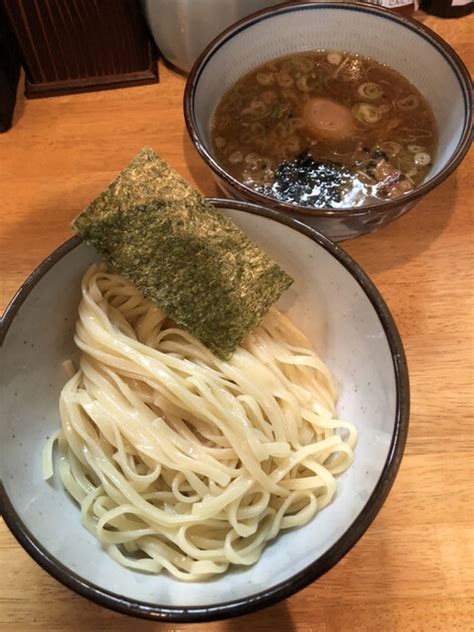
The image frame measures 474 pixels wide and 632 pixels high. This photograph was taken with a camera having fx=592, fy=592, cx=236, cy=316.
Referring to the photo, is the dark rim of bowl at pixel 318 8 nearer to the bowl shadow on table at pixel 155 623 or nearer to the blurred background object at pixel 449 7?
the blurred background object at pixel 449 7

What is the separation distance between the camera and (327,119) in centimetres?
153

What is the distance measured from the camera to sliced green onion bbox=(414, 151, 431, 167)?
1.44 meters

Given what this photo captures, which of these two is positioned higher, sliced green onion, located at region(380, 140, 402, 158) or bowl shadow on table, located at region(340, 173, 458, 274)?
sliced green onion, located at region(380, 140, 402, 158)

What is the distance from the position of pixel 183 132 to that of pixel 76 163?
0.30 m

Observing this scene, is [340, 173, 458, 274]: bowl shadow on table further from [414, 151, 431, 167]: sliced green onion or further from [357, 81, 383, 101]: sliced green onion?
[357, 81, 383, 101]: sliced green onion

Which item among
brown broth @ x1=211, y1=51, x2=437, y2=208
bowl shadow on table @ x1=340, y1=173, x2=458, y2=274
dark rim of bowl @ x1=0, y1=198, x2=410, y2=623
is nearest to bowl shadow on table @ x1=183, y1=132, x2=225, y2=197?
brown broth @ x1=211, y1=51, x2=437, y2=208

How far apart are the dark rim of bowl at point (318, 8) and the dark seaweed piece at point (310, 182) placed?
17 cm

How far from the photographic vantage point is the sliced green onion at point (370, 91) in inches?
61.5

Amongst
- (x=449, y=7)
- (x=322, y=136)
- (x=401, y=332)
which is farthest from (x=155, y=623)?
(x=449, y=7)

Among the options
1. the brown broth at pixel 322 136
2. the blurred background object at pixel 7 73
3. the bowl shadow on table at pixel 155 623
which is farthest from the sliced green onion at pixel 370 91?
the bowl shadow on table at pixel 155 623

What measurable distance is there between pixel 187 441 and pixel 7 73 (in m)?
1.19

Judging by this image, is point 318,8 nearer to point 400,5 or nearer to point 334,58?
point 334,58

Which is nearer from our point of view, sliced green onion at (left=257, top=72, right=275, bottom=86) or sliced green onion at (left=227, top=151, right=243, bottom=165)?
sliced green onion at (left=227, top=151, right=243, bottom=165)

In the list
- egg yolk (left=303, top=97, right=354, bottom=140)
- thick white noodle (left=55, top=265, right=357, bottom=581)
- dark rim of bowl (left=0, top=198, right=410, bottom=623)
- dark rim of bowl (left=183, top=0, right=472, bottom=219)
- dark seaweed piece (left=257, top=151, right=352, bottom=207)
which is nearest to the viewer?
dark rim of bowl (left=0, top=198, right=410, bottom=623)
